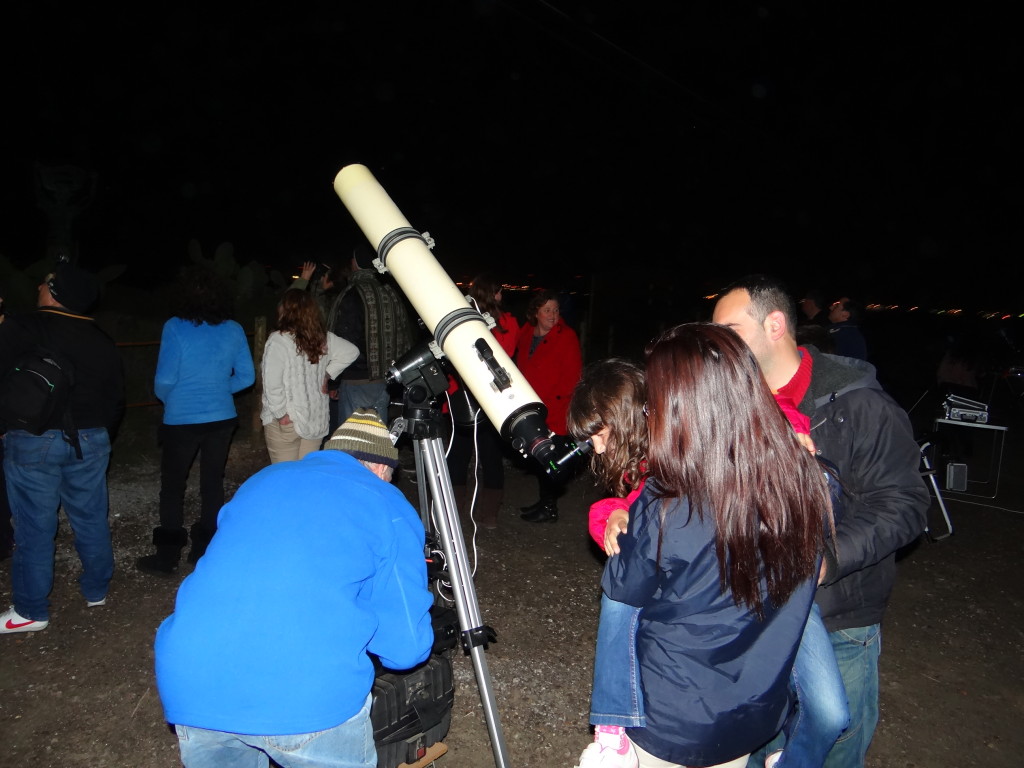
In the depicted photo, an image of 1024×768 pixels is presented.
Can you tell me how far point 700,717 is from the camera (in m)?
1.50

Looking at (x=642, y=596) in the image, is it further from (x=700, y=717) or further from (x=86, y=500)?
(x=86, y=500)

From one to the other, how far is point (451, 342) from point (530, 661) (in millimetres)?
2264

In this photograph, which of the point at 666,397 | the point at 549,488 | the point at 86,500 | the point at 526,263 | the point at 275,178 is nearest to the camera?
the point at 666,397

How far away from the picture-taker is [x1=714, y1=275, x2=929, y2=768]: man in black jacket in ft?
5.98

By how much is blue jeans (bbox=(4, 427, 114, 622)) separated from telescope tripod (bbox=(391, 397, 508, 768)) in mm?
2133

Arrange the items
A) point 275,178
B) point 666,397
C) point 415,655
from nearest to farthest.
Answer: point 666,397, point 415,655, point 275,178

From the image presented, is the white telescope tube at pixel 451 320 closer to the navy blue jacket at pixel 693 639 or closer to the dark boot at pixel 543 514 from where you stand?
the navy blue jacket at pixel 693 639

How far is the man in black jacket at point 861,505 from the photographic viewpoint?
1.82m

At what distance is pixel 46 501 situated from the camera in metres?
3.33

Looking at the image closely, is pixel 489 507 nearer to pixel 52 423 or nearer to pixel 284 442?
pixel 284 442

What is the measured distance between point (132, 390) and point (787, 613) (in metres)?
6.64

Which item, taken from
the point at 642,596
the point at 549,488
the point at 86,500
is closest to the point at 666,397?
the point at 642,596

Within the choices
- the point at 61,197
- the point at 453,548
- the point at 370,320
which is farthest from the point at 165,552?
the point at 61,197

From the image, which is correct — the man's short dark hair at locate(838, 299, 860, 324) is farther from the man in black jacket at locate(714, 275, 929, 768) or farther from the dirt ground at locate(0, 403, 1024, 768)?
the man in black jacket at locate(714, 275, 929, 768)
